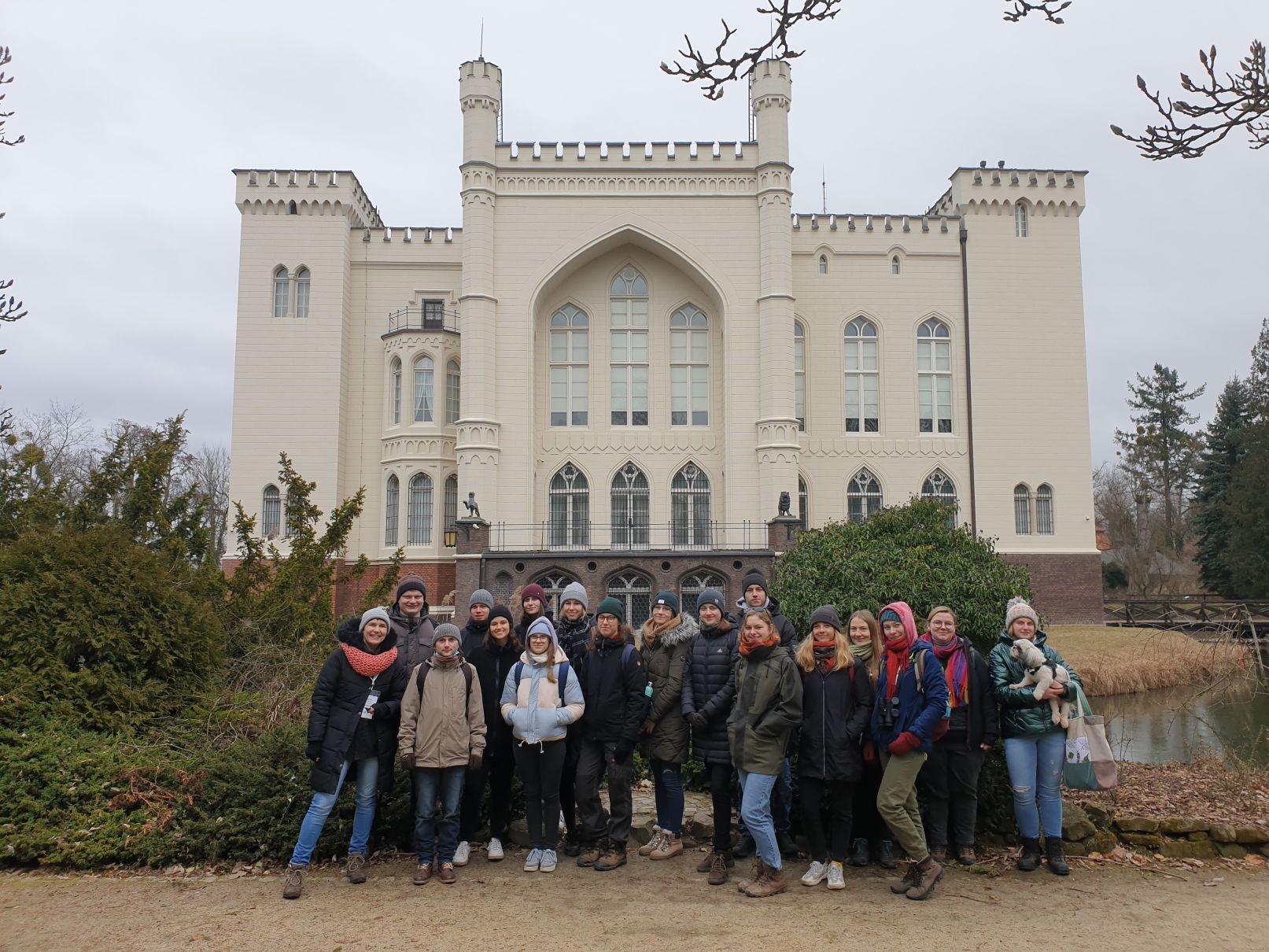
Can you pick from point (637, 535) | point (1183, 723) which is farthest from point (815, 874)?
point (637, 535)

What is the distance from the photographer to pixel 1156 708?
17031mm

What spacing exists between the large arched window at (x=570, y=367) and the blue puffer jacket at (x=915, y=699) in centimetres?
2122

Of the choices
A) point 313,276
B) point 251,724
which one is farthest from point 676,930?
point 313,276

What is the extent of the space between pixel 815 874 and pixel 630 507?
67.8 ft

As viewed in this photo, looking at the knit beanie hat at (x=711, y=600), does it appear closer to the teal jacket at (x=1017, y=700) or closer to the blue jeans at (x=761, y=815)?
the blue jeans at (x=761, y=815)

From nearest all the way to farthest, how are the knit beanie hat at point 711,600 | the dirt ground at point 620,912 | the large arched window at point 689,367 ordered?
the dirt ground at point 620,912, the knit beanie hat at point 711,600, the large arched window at point 689,367

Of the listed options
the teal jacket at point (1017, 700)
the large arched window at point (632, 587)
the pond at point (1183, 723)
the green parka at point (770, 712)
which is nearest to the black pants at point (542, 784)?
the green parka at point (770, 712)

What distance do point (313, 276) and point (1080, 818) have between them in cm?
2500

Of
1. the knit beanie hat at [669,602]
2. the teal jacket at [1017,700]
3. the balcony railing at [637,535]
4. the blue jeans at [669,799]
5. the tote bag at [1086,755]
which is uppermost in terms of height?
the balcony railing at [637,535]

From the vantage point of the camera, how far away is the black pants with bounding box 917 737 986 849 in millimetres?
6441

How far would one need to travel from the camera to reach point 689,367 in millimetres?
27281

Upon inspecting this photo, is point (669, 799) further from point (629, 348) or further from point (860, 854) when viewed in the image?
point (629, 348)

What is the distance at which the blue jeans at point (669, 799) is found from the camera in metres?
6.86

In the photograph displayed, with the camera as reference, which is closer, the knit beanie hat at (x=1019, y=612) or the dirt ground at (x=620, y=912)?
the dirt ground at (x=620, y=912)
